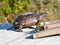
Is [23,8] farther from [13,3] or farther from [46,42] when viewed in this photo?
[46,42]

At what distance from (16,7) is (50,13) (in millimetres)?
1300

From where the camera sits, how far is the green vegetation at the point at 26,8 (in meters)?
8.18

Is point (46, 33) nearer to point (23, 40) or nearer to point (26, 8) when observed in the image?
point (23, 40)

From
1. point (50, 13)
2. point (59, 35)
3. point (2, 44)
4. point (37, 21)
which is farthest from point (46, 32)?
point (50, 13)

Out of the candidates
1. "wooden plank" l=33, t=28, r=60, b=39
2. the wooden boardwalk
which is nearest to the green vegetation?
the wooden boardwalk

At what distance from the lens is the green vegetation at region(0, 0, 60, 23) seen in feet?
26.8

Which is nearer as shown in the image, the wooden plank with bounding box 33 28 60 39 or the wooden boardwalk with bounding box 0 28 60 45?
the wooden boardwalk with bounding box 0 28 60 45

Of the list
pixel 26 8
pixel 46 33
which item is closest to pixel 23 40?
pixel 46 33

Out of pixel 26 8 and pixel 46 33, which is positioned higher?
pixel 26 8

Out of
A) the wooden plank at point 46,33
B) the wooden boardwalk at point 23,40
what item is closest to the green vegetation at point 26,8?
the wooden boardwalk at point 23,40

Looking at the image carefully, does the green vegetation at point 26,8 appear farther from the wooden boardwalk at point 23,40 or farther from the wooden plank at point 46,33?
the wooden plank at point 46,33

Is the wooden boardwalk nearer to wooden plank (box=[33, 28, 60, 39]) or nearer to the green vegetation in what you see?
wooden plank (box=[33, 28, 60, 39])

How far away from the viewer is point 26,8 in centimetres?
836

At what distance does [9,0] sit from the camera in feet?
27.5
